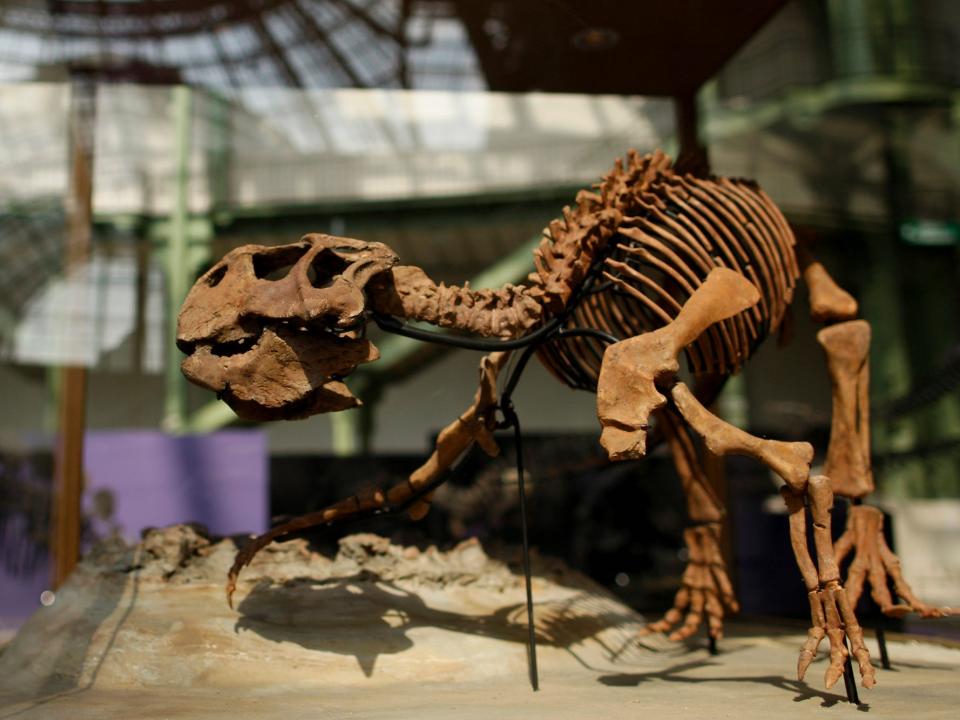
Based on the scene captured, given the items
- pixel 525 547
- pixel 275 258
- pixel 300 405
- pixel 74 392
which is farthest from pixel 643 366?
pixel 74 392

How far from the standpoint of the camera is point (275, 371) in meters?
3.79

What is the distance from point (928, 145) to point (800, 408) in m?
3.13

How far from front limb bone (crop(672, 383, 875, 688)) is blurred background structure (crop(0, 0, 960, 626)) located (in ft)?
7.77

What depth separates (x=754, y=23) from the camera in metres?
6.80

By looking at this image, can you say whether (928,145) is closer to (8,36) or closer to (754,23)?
(754,23)

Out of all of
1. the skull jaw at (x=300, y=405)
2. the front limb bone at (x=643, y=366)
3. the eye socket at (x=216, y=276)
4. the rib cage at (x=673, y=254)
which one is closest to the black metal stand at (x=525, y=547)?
the rib cage at (x=673, y=254)

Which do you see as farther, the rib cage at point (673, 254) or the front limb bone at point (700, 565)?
the front limb bone at point (700, 565)

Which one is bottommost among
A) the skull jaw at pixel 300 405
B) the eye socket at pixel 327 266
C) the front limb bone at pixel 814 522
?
the front limb bone at pixel 814 522

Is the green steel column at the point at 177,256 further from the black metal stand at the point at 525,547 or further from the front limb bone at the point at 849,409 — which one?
the front limb bone at the point at 849,409

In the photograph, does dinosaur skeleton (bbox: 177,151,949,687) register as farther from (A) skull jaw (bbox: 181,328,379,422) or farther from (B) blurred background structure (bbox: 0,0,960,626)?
(B) blurred background structure (bbox: 0,0,960,626)

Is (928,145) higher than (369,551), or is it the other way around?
(928,145)

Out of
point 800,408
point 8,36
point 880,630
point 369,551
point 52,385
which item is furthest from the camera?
point 800,408

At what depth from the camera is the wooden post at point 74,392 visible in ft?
23.0

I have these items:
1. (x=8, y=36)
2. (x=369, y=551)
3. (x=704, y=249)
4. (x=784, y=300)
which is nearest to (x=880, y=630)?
(x=784, y=300)
